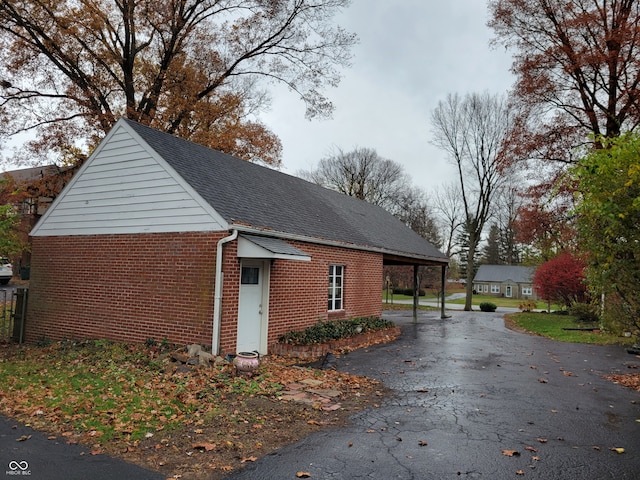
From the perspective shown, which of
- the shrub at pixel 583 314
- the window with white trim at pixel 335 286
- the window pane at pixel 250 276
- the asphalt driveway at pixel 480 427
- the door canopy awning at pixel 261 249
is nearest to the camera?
the asphalt driveway at pixel 480 427

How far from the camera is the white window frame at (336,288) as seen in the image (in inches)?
535

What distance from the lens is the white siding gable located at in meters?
9.98

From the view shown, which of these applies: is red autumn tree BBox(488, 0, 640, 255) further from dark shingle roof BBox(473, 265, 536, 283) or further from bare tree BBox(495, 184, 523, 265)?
dark shingle roof BBox(473, 265, 536, 283)

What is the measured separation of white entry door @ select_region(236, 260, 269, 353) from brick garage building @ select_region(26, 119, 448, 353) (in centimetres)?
3

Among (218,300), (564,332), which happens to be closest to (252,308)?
(218,300)

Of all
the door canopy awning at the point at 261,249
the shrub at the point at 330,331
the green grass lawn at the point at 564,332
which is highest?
the door canopy awning at the point at 261,249

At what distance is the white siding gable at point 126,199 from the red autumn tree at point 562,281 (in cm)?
2020

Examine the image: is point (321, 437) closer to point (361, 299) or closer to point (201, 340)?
point (201, 340)

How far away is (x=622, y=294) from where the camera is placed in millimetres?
7926

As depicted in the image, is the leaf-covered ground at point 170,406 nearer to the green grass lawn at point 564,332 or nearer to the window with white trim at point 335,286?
the window with white trim at point 335,286

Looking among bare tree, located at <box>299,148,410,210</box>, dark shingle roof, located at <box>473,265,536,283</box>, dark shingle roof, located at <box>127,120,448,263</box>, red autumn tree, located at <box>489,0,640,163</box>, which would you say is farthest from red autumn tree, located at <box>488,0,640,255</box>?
Result: dark shingle roof, located at <box>473,265,536,283</box>

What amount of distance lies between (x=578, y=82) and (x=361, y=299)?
46.7ft

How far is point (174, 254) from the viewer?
33.2 ft

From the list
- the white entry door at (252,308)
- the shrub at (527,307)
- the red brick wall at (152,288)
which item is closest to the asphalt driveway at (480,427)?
the white entry door at (252,308)
